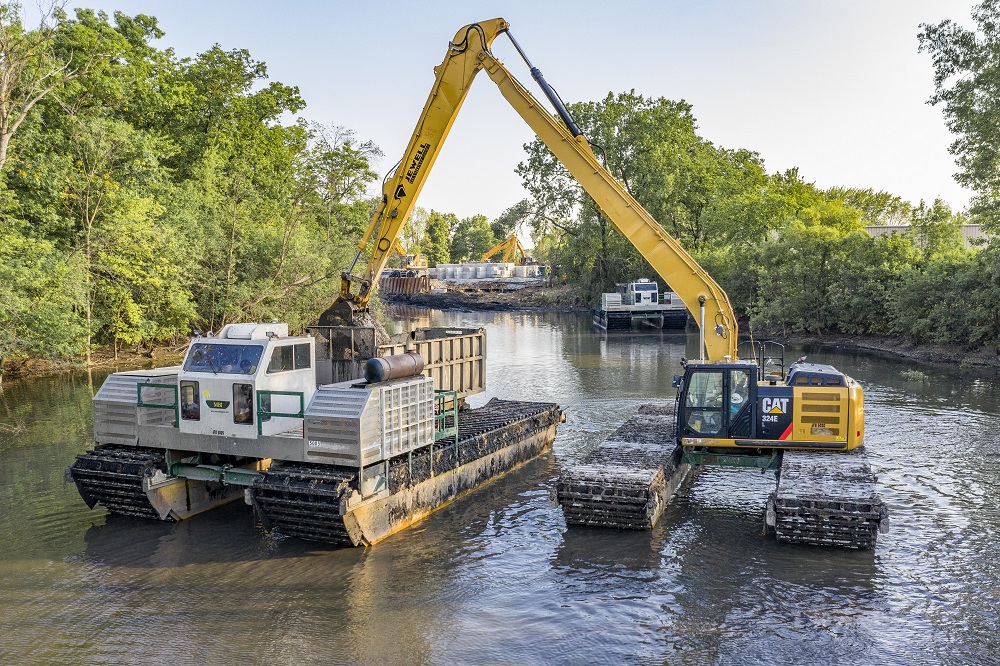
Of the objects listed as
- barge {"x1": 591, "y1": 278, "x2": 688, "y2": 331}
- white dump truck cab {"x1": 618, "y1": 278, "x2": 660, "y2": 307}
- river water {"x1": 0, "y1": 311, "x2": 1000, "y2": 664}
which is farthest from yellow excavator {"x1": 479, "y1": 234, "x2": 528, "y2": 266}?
river water {"x1": 0, "y1": 311, "x2": 1000, "y2": 664}

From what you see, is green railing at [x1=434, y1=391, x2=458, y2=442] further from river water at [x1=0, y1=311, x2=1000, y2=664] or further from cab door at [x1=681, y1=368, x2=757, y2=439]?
cab door at [x1=681, y1=368, x2=757, y2=439]

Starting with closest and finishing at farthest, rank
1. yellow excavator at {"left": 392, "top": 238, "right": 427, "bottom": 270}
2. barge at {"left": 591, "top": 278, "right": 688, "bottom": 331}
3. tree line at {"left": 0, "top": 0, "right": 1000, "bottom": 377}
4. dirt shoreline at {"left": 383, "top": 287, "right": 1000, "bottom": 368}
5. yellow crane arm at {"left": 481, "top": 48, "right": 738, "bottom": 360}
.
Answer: yellow crane arm at {"left": 481, "top": 48, "right": 738, "bottom": 360} < tree line at {"left": 0, "top": 0, "right": 1000, "bottom": 377} < dirt shoreline at {"left": 383, "top": 287, "right": 1000, "bottom": 368} < barge at {"left": 591, "top": 278, "right": 688, "bottom": 331} < yellow excavator at {"left": 392, "top": 238, "right": 427, "bottom": 270}

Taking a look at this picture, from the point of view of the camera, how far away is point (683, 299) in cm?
1587

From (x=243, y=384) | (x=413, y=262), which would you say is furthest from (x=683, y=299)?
(x=413, y=262)

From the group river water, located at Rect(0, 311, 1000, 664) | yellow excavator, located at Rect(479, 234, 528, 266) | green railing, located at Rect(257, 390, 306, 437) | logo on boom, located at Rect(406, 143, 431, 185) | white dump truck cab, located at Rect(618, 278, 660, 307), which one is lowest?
→ river water, located at Rect(0, 311, 1000, 664)

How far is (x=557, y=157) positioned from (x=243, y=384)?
835 centimetres

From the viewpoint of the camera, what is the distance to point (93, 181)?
29.9 meters

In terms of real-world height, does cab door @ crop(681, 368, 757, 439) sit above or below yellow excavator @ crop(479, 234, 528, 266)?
below

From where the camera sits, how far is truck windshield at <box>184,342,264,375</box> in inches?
459

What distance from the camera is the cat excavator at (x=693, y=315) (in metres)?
12.9

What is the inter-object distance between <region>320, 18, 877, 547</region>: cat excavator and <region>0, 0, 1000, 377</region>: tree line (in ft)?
33.1

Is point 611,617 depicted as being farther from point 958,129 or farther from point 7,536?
point 958,129

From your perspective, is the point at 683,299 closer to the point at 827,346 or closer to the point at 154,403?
the point at 154,403

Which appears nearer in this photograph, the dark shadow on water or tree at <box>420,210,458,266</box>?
the dark shadow on water
